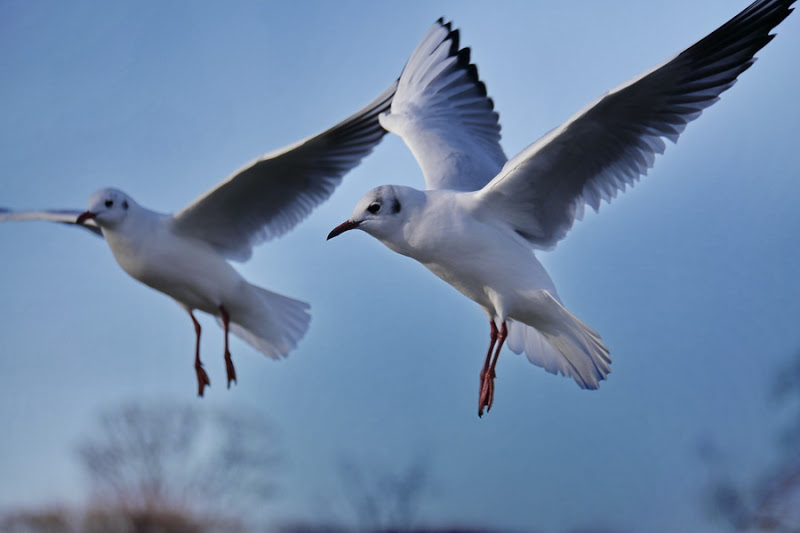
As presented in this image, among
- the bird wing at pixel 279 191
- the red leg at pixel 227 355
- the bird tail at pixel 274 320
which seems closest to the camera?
the bird wing at pixel 279 191

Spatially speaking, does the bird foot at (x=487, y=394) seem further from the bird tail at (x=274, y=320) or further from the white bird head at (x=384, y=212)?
the bird tail at (x=274, y=320)

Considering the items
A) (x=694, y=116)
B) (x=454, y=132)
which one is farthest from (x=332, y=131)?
(x=694, y=116)

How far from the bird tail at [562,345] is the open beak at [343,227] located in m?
0.51

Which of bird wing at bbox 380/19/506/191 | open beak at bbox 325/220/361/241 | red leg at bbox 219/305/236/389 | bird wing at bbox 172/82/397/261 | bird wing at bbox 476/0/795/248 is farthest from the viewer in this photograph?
red leg at bbox 219/305/236/389

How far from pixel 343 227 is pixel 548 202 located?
1.81ft

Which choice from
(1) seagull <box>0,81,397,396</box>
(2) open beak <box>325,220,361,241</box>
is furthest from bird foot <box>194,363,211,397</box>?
(2) open beak <box>325,220,361,241</box>

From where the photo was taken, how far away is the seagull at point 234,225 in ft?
10.5

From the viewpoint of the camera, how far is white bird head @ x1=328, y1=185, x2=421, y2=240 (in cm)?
264

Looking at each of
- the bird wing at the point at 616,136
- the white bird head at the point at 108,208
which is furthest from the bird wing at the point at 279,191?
the bird wing at the point at 616,136

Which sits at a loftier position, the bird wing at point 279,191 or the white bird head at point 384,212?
the bird wing at point 279,191

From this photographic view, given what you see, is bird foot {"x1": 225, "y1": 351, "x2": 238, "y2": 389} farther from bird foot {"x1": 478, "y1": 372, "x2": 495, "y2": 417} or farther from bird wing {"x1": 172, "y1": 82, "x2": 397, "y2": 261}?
bird foot {"x1": 478, "y1": 372, "x2": 495, "y2": 417}

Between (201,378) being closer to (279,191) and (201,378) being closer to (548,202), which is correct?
(279,191)

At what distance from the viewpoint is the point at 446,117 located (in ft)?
11.0

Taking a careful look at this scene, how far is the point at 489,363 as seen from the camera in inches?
107
